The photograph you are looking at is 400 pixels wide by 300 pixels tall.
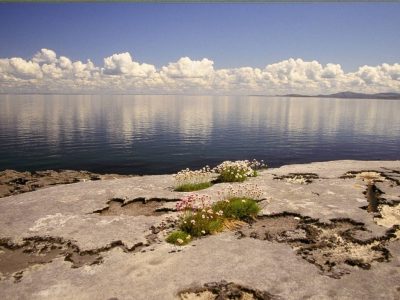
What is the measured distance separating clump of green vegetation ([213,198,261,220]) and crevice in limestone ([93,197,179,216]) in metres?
2.03

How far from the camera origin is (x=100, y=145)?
55.6 metres

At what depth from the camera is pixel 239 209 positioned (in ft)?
40.1

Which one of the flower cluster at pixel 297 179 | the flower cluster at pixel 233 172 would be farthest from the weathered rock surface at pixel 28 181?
the flower cluster at pixel 297 179

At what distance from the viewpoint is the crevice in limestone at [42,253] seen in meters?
8.98

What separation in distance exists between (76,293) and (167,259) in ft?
7.63

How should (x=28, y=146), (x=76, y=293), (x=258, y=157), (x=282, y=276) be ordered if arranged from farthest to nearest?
(x=28, y=146)
(x=258, y=157)
(x=282, y=276)
(x=76, y=293)

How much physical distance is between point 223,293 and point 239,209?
4.84m

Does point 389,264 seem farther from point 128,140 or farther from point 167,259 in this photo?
point 128,140

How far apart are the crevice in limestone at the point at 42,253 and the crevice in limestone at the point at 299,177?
9543 mm

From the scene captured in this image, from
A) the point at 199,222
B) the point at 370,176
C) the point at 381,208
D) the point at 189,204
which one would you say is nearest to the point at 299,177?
the point at 370,176

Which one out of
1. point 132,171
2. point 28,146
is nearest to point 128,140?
point 28,146

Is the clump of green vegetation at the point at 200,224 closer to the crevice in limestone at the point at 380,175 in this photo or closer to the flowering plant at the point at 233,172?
the flowering plant at the point at 233,172

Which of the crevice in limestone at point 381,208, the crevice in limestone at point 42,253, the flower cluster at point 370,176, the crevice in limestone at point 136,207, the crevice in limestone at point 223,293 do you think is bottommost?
the crevice in limestone at point 136,207

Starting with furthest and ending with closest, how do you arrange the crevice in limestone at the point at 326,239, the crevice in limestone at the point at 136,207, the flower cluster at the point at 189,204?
the crevice in limestone at the point at 136,207 → the flower cluster at the point at 189,204 → the crevice in limestone at the point at 326,239
